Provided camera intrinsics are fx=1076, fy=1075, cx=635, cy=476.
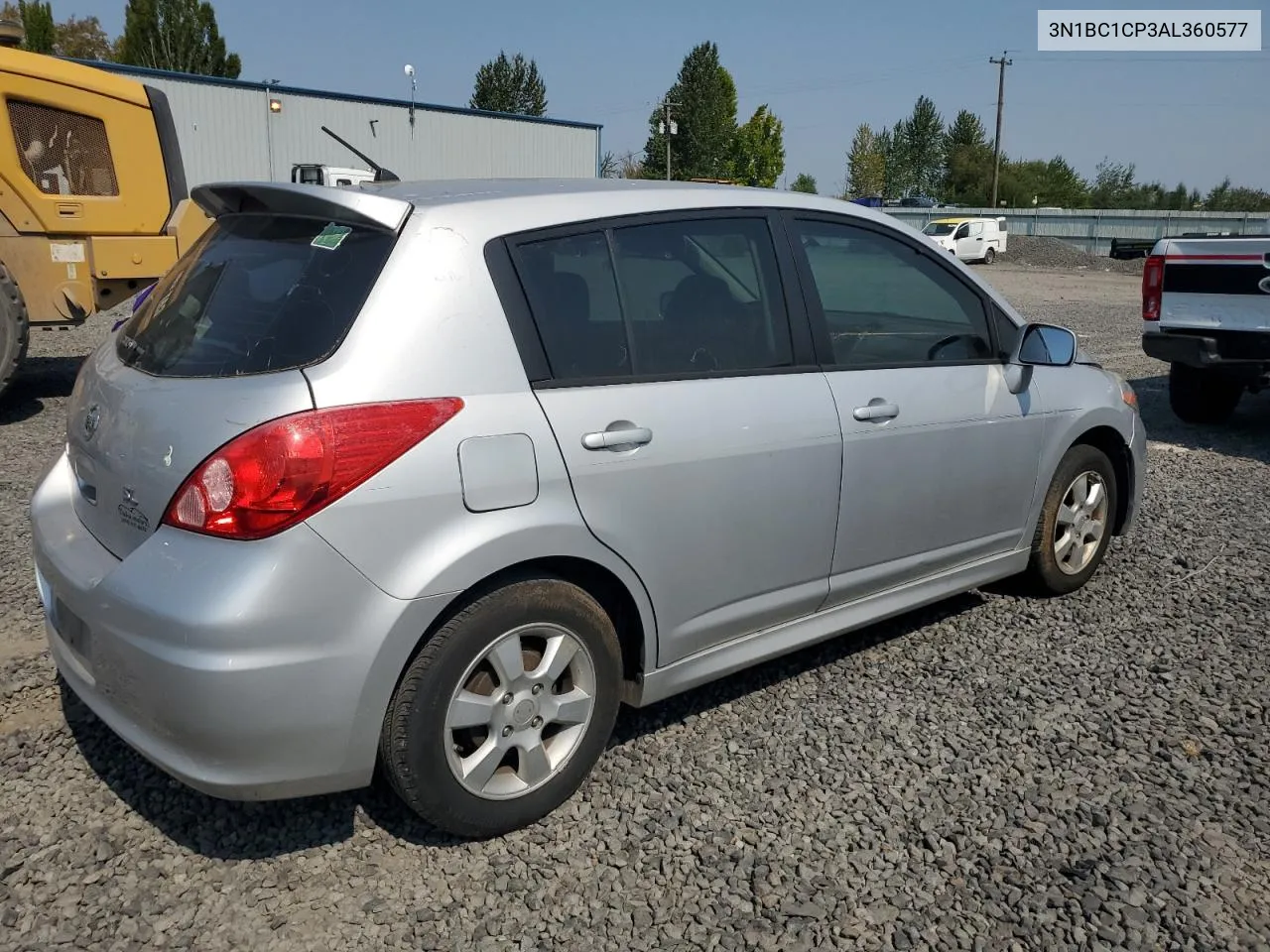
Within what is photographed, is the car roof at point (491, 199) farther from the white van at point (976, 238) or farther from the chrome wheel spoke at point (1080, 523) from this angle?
the white van at point (976, 238)

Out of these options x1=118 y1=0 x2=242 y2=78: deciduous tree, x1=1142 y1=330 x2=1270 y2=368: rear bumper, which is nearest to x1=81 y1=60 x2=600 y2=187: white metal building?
x1=1142 y1=330 x2=1270 y2=368: rear bumper

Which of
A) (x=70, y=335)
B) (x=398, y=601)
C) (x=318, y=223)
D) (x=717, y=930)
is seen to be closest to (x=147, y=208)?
(x=70, y=335)

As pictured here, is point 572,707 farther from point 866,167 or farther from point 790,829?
point 866,167

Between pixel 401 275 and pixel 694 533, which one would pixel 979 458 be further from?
pixel 401 275

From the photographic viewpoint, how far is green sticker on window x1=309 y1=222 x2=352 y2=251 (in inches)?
108

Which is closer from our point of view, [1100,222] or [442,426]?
[442,426]

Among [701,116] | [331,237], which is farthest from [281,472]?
[701,116]

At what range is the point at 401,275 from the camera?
2635 millimetres

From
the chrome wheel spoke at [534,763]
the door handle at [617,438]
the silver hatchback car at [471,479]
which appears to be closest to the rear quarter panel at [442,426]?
the silver hatchback car at [471,479]

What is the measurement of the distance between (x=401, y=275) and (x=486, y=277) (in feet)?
0.75

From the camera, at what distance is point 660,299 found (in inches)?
124

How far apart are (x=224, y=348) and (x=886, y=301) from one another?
2.30m

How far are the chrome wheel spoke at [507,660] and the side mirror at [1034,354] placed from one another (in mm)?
2299

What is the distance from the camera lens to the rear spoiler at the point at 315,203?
2719 millimetres
